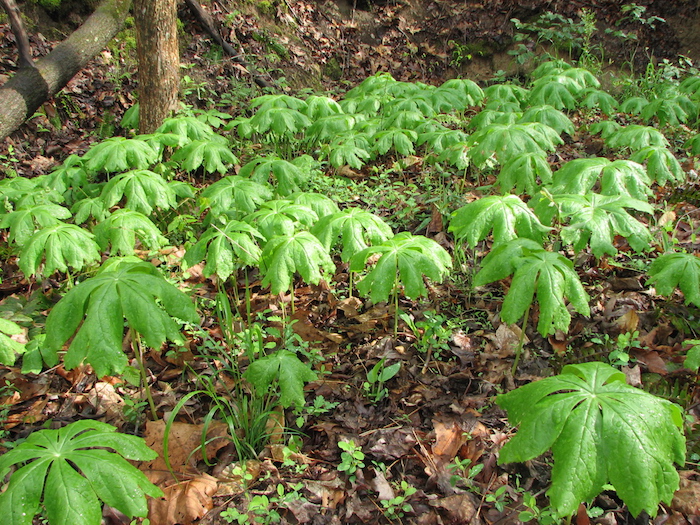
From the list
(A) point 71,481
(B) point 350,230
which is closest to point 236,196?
(B) point 350,230

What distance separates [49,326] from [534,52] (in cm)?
754

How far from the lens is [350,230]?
2473 millimetres

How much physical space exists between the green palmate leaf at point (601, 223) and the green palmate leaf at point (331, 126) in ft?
7.37

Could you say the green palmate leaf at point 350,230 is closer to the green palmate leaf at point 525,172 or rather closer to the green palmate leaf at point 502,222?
the green palmate leaf at point 502,222

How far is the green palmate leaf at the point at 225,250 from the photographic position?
2.26m

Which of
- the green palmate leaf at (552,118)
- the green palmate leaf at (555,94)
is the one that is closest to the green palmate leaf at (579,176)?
the green palmate leaf at (552,118)

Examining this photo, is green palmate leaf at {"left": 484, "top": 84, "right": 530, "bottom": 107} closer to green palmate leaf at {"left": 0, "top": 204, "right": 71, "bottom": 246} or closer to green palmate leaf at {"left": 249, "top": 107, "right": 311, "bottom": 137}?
green palmate leaf at {"left": 249, "top": 107, "right": 311, "bottom": 137}

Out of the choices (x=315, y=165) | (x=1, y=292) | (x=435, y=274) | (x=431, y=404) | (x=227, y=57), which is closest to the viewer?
(x=435, y=274)

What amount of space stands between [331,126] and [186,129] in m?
1.26

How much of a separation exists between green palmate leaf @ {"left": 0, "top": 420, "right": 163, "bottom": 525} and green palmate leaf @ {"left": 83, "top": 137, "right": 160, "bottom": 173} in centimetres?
233

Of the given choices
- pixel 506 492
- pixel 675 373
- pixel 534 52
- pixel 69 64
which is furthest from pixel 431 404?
pixel 534 52

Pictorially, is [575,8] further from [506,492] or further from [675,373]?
[506,492]

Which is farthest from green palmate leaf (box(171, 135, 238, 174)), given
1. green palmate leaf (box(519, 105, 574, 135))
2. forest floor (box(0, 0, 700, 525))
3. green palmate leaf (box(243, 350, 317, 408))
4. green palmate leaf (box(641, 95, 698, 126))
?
green palmate leaf (box(641, 95, 698, 126))

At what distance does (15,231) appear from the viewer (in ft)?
9.25
